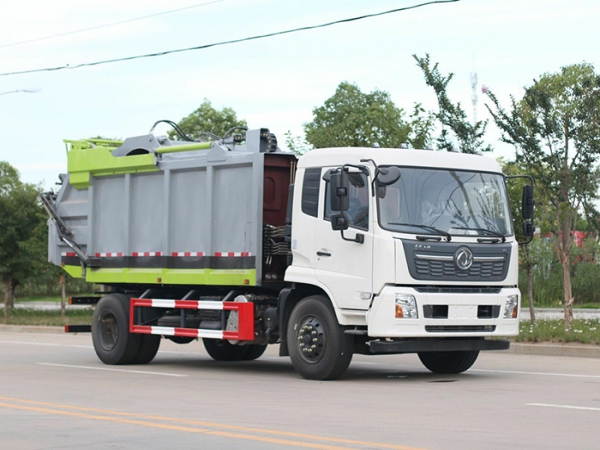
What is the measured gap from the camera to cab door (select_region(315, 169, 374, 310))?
13.6 meters

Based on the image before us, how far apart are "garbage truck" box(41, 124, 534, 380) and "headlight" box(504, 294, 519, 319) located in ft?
0.07

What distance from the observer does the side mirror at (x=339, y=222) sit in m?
13.6

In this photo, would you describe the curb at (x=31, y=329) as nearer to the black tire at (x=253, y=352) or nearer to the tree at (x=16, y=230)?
the tree at (x=16, y=230)

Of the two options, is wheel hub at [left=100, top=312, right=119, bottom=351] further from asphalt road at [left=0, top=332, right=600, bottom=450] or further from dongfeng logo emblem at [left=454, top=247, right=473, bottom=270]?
dongfeng logo emblem at [left=454, top=247, right=473, bottom=270]

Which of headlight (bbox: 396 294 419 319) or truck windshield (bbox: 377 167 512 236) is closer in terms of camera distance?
headlight (bbox: 396 294 419 319)

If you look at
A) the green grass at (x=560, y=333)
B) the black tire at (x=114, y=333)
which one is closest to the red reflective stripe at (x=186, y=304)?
the black tire at (x=114, y=333)

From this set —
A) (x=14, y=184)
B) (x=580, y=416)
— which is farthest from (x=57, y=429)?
(x=14, y=184)

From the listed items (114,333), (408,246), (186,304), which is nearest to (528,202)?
(408,246)

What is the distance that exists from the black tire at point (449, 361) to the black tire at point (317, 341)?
6.46 feet

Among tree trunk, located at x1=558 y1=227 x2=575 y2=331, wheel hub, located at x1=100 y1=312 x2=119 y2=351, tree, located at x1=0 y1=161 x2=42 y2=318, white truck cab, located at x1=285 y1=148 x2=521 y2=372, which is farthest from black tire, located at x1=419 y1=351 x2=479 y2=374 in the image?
tree, located at x1=0 y1=161 x2=42 y2=318

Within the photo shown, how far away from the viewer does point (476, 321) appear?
13898mm

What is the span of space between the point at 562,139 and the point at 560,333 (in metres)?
3.82

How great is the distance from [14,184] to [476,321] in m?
26.9

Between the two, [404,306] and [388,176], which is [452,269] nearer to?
[404,306]
